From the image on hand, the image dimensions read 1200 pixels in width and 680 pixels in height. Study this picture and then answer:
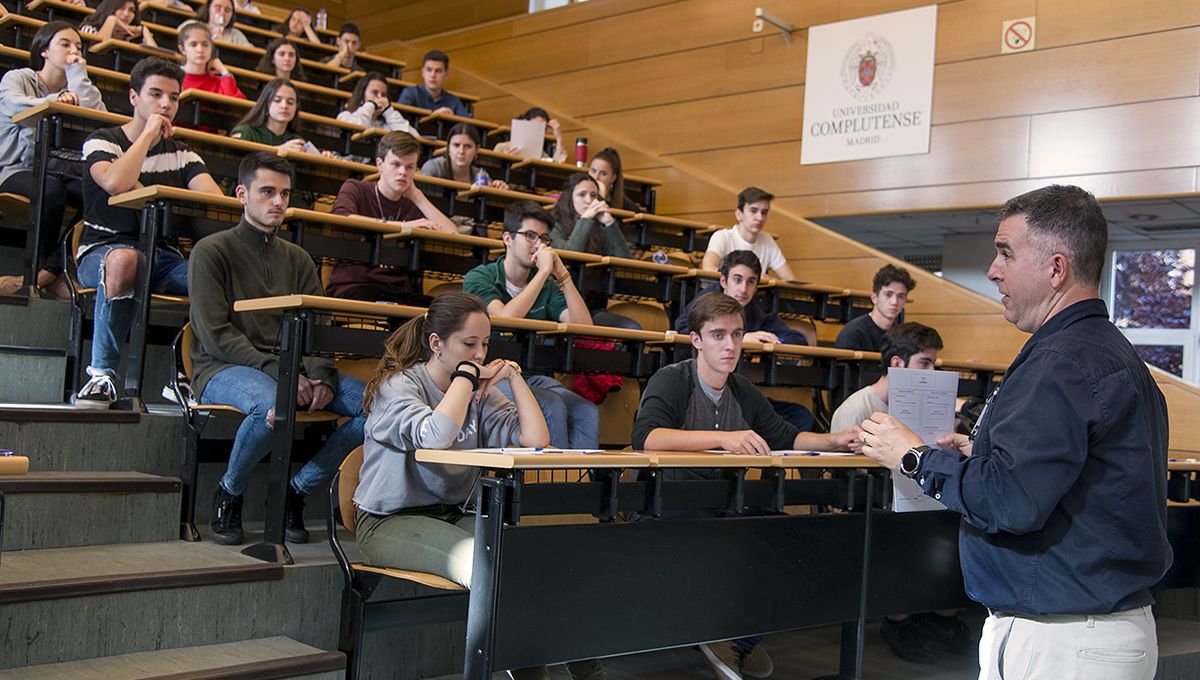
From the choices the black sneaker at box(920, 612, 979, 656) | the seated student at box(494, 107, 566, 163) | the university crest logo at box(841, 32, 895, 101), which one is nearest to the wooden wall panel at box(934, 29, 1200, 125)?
the university crest logo at box(841, 32, 895, 101)

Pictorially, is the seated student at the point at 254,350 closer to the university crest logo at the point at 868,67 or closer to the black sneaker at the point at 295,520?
the black sneaker at the point at 295,520

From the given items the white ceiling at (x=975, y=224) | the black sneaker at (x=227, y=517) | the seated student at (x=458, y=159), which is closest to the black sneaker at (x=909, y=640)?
the black sneaker at (x=227, y=517)

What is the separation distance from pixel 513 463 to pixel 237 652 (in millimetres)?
837

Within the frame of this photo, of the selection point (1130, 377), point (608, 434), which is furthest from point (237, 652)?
point (1130, 377)

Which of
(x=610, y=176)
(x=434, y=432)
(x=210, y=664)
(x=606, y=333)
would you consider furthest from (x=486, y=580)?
(x=610, y=176)

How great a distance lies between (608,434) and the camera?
3.66 meters

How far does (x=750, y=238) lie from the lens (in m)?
5.22

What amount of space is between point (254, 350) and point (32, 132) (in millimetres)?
1636

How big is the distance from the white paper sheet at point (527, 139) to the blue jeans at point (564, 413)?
9.35ft

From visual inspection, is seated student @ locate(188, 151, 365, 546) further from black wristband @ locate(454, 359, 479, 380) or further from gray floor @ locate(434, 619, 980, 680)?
gray floor @ locate(434, 619, 980, 680)

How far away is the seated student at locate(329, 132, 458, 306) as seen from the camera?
3.83 metres

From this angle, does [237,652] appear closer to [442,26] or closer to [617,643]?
[617,643]

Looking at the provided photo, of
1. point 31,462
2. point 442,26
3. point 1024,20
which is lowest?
point 31,462

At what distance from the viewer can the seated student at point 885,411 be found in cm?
329
